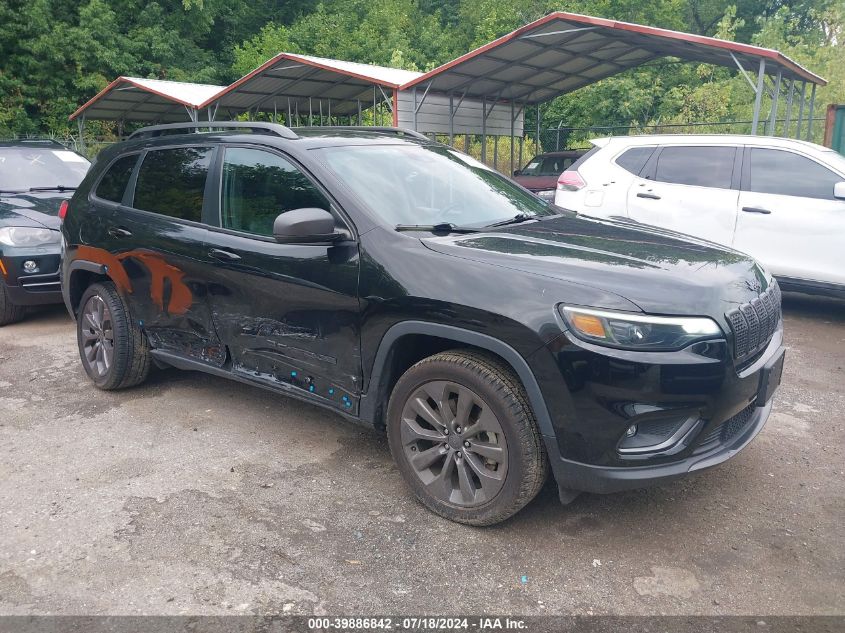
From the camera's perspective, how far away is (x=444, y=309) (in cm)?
295

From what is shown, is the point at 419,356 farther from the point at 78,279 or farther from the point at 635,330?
the point at 78,279

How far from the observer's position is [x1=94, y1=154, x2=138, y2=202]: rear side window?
4.68m

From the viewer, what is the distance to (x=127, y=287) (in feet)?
14.9

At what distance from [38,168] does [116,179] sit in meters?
3.59

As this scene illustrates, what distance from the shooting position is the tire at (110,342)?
4.62 meters

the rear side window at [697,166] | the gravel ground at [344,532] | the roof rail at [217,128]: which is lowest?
the gravel ground at [344,532]

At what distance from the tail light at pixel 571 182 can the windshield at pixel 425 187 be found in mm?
3564

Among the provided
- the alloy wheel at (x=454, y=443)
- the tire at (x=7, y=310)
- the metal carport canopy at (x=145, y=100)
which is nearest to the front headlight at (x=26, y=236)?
the tire at (x=7, y=310)

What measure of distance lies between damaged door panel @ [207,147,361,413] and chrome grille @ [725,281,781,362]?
164cm

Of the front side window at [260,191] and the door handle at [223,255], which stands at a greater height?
the front side window at [260,191]

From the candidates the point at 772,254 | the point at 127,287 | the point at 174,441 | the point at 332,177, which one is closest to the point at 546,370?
the point at 332,177

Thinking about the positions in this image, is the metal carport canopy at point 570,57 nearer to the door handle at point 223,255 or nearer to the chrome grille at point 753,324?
the chrome grille at point 753,324

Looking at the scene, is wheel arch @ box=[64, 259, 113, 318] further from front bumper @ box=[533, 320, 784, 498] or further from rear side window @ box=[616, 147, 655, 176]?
rear side window @ box=[616, 147, 655, 176]

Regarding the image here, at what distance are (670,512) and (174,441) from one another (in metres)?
2.75
